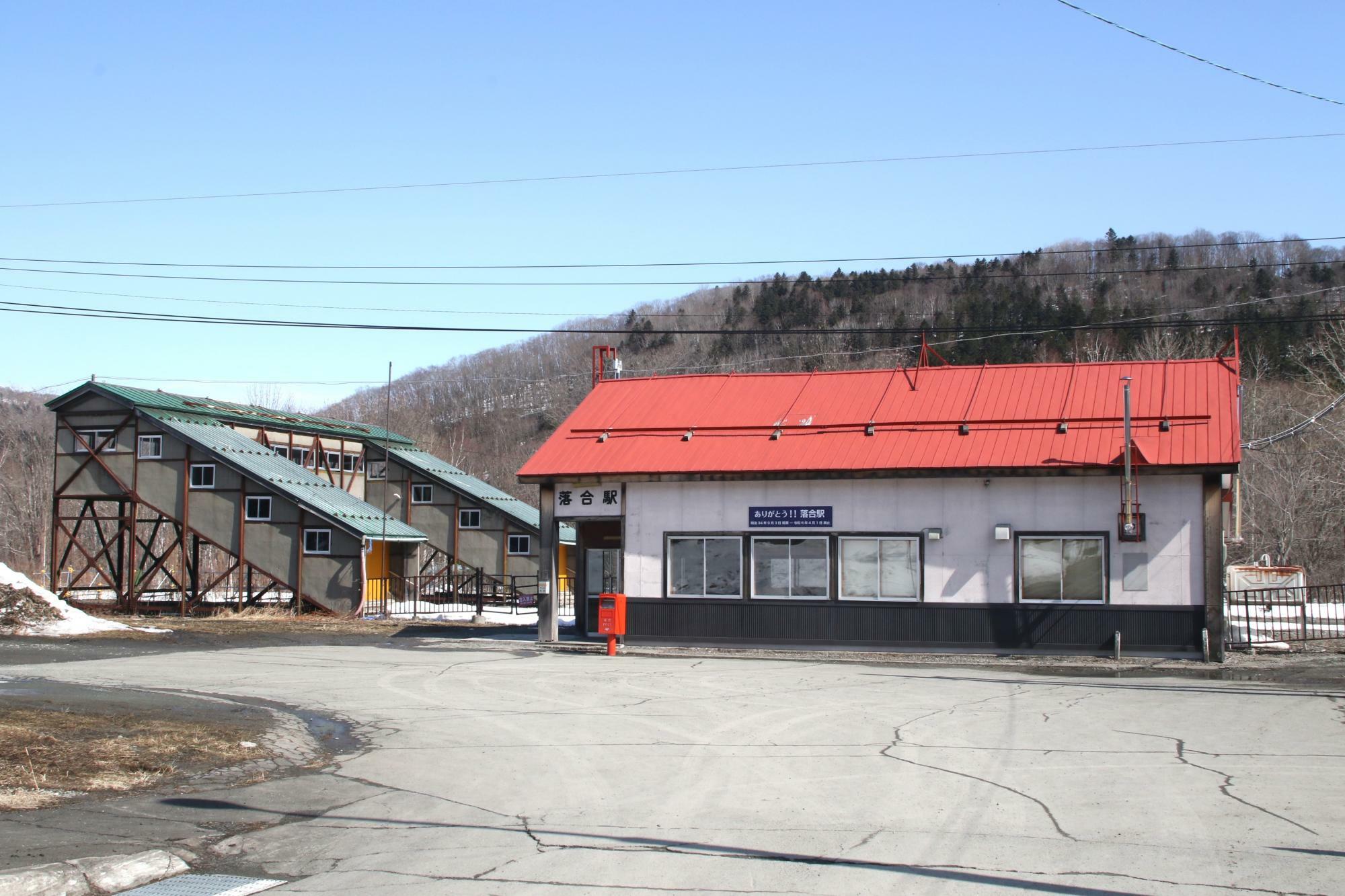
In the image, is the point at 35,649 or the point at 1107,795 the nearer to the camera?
the point at 1107,795

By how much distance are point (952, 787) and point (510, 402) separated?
11723cm

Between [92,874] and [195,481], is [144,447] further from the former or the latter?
[92,874]

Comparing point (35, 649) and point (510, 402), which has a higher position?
point (510, 402)

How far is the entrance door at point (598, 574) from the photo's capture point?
1164 inches

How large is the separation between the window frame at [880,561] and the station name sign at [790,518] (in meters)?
0.47

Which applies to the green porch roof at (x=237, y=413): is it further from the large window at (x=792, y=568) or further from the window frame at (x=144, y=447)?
the large window at (x=792, y=568)

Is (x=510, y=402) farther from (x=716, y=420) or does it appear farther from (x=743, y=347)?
(x=716, y=420)

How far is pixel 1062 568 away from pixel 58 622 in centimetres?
2360

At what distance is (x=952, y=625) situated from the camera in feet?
80.9

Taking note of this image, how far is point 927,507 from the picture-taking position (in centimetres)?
2512

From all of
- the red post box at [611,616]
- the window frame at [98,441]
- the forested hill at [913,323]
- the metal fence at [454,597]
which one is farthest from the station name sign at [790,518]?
the forested hill at [913,323]

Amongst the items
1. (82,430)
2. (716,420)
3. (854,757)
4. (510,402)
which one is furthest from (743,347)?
(854,757)

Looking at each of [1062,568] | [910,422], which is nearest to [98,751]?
[1062,568]

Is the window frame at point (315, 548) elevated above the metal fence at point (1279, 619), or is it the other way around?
the window frame at point (315, 548)
